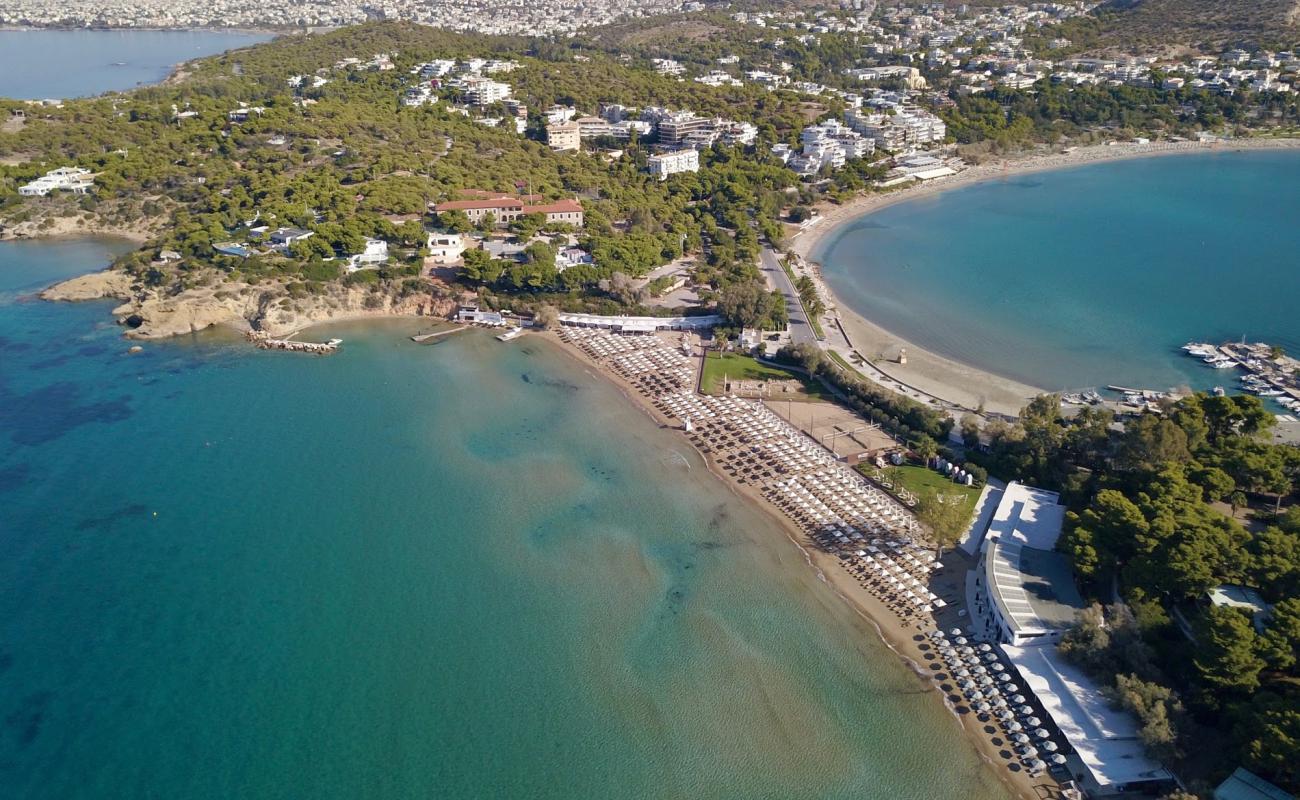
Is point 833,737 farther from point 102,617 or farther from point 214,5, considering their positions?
point 214,5

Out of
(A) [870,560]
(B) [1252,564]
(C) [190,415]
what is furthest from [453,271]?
(B) [1252,564]

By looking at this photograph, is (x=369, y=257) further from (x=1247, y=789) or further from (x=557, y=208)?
(x=1247, y=789)

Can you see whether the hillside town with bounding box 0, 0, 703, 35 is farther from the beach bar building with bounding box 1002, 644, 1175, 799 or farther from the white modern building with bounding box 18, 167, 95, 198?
the beach bar building with bounding box 1002, 644, 1175, 799

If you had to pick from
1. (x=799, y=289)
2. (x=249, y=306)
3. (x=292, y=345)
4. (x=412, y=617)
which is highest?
(x=799, y=289)

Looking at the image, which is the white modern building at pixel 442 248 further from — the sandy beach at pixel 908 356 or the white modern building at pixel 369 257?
the sandy beach at pixel 908 356

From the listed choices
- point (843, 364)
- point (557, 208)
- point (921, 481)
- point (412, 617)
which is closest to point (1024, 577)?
point (921, 481)

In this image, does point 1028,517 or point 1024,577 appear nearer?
point 1024,577

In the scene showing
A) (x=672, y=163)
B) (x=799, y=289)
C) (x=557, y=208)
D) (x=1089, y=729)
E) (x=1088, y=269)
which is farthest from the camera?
(x=672, y=163)
